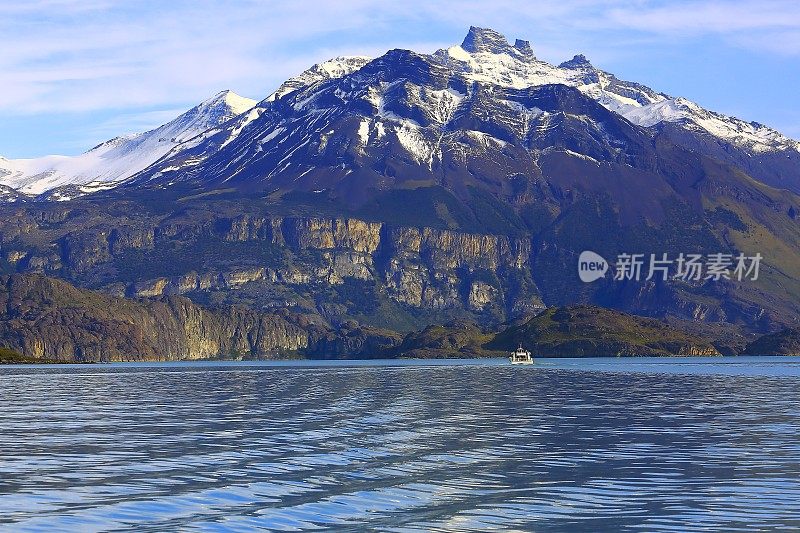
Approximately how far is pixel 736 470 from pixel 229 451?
3984cm

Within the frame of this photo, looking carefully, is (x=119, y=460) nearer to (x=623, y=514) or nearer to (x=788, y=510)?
(x=623, y=514)

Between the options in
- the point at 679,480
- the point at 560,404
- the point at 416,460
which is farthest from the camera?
the point at 560,404

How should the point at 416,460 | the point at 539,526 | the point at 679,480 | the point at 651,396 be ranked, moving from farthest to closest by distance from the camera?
the point at 651,396 < the point at 416,460 < the point at 679,480 < the point at 539,526

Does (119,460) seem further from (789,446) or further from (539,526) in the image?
(789,446)

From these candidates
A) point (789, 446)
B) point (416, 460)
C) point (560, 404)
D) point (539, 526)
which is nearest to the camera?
point (539, 526)

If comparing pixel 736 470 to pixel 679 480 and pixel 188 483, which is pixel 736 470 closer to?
pixel 679 480

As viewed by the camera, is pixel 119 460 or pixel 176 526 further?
pixel 119 460

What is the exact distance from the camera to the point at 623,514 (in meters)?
64.1

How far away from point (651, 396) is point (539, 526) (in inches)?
5272

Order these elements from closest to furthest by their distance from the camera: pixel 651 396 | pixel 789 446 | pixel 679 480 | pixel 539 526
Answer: pixel 539 526, pixel 679 480, pixel 789 446, pixel 651 396

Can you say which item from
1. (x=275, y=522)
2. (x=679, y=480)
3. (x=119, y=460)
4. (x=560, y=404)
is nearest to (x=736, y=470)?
(x=679, y=480)

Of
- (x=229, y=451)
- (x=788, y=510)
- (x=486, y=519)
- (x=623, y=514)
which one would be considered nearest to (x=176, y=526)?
(x=486, y=519)

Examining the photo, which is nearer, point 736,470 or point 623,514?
point 623,514

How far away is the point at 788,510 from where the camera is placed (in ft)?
211
